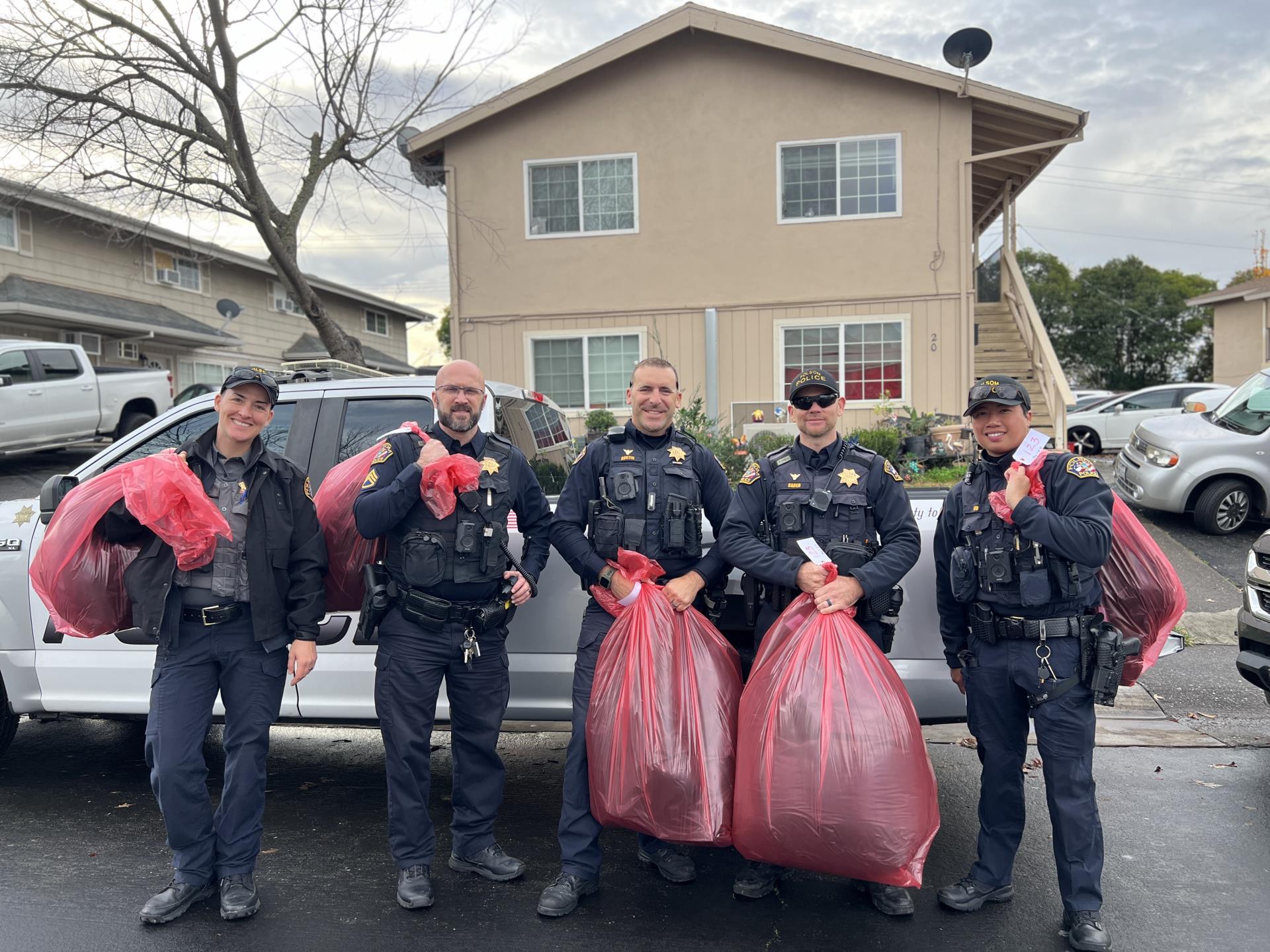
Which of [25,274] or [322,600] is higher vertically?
[25,274]

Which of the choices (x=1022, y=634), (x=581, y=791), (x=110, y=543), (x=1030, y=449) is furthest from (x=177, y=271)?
(x=1022, y=634)

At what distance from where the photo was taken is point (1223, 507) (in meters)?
9.12

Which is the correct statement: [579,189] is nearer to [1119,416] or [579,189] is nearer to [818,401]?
[1119,416]

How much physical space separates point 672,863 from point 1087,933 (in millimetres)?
1374

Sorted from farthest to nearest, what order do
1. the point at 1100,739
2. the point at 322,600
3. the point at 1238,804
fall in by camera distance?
the point at 1100,739, the point at 1238,804, the point at 322,600

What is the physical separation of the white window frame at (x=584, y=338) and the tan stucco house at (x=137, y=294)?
16.4 ft

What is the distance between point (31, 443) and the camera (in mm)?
12586

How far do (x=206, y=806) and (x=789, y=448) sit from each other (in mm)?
2403

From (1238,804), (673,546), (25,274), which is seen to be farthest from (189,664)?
(25,274)

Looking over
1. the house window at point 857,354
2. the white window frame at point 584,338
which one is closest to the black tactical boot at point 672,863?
the house window at point 857,354

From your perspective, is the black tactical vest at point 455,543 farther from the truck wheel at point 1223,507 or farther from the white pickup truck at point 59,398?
the white pickup truck at point 59,398

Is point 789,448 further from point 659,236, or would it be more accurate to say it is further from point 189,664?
point 659,236

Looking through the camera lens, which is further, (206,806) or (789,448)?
(789,448)

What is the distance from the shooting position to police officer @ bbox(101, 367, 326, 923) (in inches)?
122
